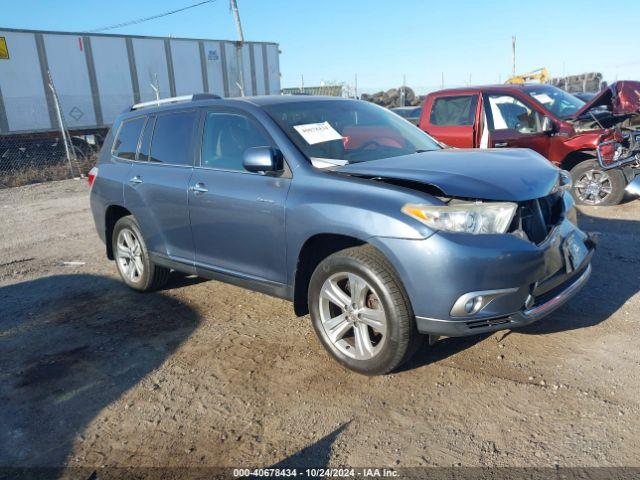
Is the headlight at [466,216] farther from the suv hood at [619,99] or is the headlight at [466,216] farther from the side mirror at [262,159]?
the suv hood at [619,99]

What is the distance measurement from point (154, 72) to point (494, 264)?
767 inches

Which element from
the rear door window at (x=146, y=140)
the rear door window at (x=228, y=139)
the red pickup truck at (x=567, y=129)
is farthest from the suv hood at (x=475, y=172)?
the red pickup truck at (x=567, y=129)

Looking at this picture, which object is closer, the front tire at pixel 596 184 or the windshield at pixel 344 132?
the windshield at pixel 344 132

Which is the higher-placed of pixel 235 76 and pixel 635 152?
pixel 235 76

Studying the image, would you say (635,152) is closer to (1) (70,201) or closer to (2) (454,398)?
(2) (454,398)

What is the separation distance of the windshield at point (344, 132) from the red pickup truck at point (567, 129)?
3.36m

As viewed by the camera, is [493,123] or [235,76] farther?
[235,76]

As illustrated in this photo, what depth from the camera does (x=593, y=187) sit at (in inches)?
294

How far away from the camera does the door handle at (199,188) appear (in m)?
4.13

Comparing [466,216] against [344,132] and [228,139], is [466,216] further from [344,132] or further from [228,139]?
[228,139]

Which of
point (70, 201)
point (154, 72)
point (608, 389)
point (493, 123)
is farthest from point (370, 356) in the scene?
point (154, 72)

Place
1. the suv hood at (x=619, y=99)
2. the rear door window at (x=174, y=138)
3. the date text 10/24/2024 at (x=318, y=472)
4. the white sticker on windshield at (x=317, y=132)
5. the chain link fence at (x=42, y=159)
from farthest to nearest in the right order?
the chain link fence at (x=42, y=159) < the suv hood at (x=619, y=99) < the rear door window at (x=174, y=138) < the white sticker on windshield at (x=317, y=132) < the date text 10/24/2024 at (x=318, y=472)

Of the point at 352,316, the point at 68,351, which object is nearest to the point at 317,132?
the point at 352,316

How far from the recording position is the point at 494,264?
9.39 ft
